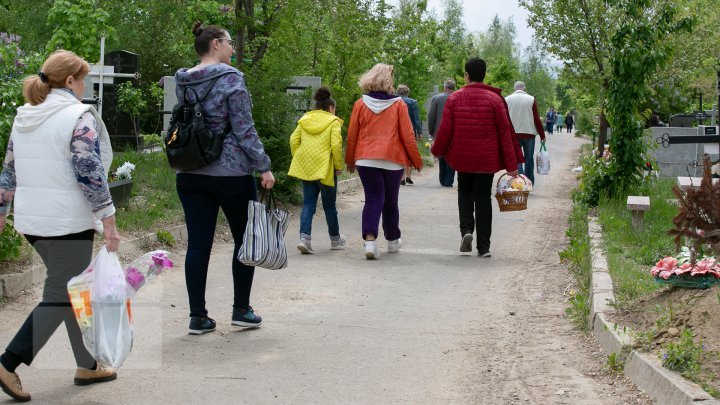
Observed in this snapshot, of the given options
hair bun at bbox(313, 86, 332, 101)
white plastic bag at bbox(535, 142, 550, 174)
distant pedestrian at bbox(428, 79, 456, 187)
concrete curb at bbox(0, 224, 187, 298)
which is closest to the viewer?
concrete curb at bbox(0, 224, 187, 298)

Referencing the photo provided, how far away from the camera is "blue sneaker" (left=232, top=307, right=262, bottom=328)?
7.35 m

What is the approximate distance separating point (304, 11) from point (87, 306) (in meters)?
13.9

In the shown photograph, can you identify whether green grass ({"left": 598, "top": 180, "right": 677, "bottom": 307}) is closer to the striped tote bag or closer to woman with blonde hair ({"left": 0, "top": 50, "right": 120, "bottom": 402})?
the striped tote bag

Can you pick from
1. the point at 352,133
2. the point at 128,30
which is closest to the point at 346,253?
the point at 352,133

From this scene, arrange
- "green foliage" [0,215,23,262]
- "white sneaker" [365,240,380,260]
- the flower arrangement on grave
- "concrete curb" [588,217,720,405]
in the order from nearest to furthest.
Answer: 1. "concrete curb" [588,217,720,405]
2. the flower arrangement on grave
3. "green foliage" [0,215,23,262]
4. "white sneaker" [365,240,380,260]

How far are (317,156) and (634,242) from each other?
3247mm

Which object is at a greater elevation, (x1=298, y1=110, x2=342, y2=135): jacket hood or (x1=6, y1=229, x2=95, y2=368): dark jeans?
(x1=298, y1=110, x2=342, y2=135): jacket hood

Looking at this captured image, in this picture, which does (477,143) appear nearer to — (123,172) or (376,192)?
(376,192)

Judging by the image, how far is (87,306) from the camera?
5.50m

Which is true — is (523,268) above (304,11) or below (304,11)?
below

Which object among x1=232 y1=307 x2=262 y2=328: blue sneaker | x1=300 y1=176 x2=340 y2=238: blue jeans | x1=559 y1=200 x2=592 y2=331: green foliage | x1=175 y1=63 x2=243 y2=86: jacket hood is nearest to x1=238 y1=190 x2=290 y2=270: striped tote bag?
x1=232 y1=307 x2=262 y2=328: blue sneaker

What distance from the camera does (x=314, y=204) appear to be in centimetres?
1118

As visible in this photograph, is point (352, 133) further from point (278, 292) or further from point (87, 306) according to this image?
point (87, 306)

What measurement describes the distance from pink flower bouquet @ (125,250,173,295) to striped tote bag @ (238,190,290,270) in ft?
3.54
